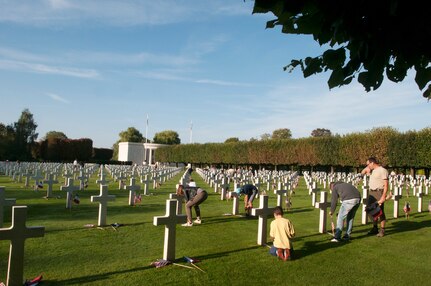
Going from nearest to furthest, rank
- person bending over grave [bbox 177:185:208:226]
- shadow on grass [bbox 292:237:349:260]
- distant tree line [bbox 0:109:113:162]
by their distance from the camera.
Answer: shadow on grass [bbox 292:237:349:260]
person bending over grave [bbox 177:185:208:226]
distant tree line [bbox 0:109:113:162]

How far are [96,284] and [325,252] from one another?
4094 mm

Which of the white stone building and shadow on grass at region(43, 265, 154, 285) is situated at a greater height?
the white stone building

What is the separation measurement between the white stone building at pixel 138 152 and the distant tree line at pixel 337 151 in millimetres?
28679

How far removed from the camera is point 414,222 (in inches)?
407

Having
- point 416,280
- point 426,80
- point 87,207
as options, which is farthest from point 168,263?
point 87,207

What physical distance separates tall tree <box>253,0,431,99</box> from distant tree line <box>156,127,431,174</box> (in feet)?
111

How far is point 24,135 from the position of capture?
228ft

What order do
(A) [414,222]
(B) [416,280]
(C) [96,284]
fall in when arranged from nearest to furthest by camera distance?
(C) [96,284] < (B) [416,280] < (A) [414,222]

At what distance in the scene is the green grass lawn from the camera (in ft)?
17.4

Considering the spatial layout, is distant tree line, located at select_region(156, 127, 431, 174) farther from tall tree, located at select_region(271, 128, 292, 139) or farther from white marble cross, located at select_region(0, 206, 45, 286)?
tall tree, located at select_region(271, 128, 292, 139)

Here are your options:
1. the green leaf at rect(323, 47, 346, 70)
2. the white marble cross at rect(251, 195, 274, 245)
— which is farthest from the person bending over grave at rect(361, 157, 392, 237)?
the green leaf at rect(323, 47, 346, 70)

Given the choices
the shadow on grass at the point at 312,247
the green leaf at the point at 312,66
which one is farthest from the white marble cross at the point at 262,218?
the green leaf at the point at 312,66

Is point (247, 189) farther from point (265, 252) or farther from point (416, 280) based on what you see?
point (416, 280)

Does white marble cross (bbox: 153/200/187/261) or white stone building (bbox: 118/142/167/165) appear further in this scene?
white stone building (bbox: 118/142/167/165)
